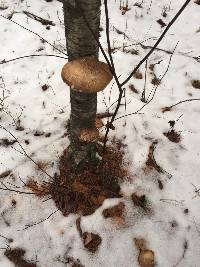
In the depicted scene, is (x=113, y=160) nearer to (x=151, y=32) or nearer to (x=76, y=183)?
(x=76, y=183)

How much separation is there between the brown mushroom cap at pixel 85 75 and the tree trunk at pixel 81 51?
137 millimetres

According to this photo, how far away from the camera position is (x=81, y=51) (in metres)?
1.96

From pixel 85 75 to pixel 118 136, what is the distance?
1.34m

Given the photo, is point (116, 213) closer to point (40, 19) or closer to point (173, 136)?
point (173, 136)

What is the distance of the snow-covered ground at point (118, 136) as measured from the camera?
96.2 inches

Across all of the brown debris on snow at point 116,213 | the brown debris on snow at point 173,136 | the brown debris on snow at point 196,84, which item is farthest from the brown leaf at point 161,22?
the brown debris on snow at point 116,213

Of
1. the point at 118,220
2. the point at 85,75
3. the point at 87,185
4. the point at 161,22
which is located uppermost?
the point at 85,75

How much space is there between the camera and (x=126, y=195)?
8.84 feet

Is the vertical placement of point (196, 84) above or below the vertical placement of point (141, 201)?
above

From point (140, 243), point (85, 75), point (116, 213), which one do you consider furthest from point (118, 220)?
point (85, 75)

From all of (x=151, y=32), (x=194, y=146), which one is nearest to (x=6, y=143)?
(x=194, y=146)

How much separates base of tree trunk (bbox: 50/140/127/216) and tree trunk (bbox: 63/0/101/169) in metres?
0.09

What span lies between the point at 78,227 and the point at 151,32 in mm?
2913

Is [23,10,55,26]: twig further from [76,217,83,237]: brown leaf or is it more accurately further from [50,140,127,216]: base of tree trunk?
[76,217,83,237]: brown leaf
